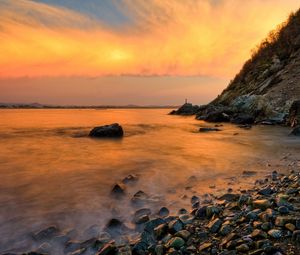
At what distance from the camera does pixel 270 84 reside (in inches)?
1286

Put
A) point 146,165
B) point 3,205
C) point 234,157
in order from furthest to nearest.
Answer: point 234,157 < point 146,165 < point 3,205

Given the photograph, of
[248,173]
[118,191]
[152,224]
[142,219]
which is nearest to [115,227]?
[142,219]

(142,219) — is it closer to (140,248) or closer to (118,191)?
(140,248)

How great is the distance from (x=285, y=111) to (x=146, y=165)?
20.7m

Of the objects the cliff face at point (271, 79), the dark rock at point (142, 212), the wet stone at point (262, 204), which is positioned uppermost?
the cliff face at point (271, 79)

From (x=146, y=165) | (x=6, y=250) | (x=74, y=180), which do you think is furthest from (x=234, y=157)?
(x=6, y=250)

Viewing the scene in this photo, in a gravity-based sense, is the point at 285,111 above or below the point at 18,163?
above

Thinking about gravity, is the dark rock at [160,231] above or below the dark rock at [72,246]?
above

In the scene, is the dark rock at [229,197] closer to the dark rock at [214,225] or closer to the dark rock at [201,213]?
the dark rock at [201,213]

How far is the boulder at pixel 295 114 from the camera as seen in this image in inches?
882

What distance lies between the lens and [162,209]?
6129mm

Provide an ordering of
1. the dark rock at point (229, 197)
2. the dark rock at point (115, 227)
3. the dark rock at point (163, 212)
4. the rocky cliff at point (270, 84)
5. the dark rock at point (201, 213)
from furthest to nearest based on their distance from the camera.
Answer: the rocky cliff at point (270, 84)
the dark rock at point (229, 197)
the dark rock at point (163, 212)
the dark rock at point (201, 213)
the dark rock at point (115, 227)

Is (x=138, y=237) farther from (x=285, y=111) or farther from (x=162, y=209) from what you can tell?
(x=285, y=111)

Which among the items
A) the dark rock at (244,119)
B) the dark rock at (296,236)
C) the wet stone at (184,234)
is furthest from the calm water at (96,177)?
the dark rock at (244,119)
